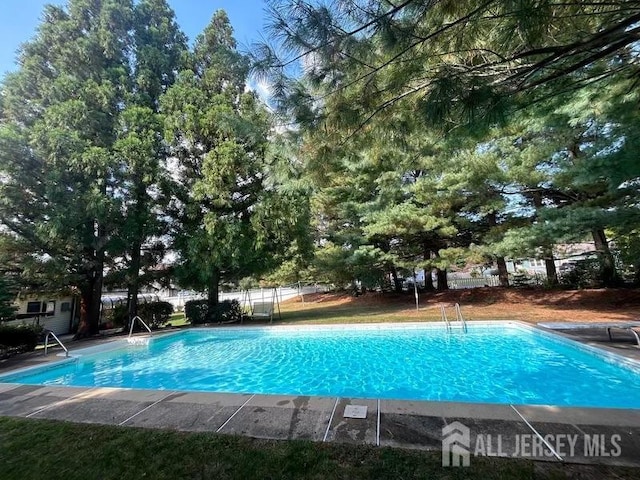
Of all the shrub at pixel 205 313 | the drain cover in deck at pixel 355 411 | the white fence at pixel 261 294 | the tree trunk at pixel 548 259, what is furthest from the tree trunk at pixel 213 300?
the tree trunk at pixel 548 259

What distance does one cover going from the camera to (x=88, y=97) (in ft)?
37.6

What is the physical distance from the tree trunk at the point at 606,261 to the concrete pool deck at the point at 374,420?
12.2m

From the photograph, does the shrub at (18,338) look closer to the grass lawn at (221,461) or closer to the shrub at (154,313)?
the shrub at (154,313)

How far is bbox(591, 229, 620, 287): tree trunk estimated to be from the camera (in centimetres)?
1221

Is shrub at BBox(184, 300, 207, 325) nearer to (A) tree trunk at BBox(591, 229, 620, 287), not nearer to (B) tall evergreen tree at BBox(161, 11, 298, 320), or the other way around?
(B) tall evergreen tree at BBox(161, 11, 298, 320)

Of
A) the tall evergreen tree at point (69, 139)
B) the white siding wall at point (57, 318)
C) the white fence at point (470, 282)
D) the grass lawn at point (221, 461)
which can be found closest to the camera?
the grass lawn at point (221, 461)

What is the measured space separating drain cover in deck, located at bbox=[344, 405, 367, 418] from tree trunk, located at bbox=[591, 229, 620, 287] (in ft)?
45.0

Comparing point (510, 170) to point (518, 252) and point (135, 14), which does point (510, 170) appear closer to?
point (518, 252)

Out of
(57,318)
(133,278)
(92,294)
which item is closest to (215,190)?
(133,278)

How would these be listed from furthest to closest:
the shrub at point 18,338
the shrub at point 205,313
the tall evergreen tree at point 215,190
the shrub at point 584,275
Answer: the shrub at point 205,313 → the shrub at point 584,275 → the tall evergreen tree at point 215,190 → the shrub at point 18,338

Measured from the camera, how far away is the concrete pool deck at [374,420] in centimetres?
264

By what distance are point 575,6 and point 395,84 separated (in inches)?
67.2

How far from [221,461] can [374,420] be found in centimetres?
153

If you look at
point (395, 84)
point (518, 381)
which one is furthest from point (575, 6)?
point (518, 381)
